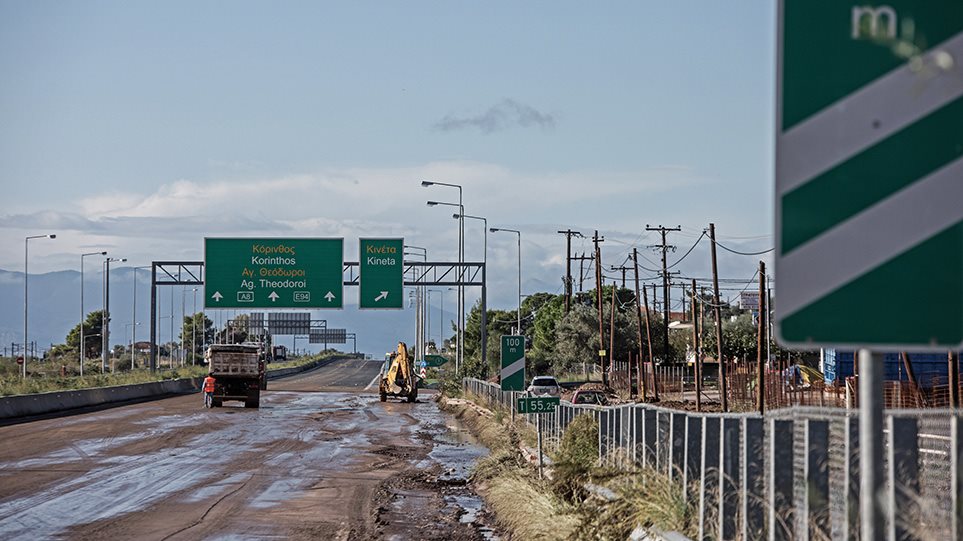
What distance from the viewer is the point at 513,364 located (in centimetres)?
2164

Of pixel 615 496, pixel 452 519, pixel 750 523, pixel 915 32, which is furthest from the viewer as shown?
pixel 452 519

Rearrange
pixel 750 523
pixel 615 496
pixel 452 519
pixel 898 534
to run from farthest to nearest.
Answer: pixel 452 519 → pixel 615 496 → pixel 750 523 → pixel 898 534

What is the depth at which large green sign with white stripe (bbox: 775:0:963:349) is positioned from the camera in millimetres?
4043

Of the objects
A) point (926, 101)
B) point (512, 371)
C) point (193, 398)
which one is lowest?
point (193, 398)

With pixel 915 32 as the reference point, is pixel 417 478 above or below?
below

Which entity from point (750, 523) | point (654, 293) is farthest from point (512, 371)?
point (654, 293)

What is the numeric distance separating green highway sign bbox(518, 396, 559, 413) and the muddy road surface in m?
1.73

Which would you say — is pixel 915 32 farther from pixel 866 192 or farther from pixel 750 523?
pixel 750 523

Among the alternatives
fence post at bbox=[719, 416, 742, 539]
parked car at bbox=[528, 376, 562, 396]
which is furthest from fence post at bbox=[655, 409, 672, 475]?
parked car at bbox=[528, 376, 562, 396]

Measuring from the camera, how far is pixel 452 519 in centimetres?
1783

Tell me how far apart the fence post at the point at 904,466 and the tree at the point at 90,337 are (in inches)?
5406

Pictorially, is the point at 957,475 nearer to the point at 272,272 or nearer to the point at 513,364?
the point at 513,364

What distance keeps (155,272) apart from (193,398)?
6.78 metres

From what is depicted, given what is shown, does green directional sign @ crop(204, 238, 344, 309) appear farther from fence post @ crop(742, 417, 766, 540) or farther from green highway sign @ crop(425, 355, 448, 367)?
fence post @ crop(742, 417, 766, 540)
